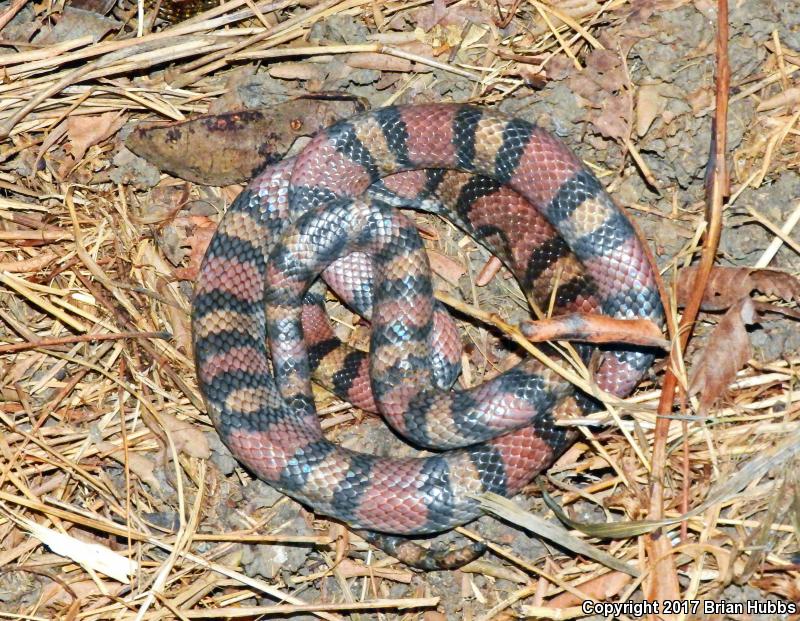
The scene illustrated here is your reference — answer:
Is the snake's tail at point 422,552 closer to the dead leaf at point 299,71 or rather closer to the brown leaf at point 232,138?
the brown leaf at point 232,138

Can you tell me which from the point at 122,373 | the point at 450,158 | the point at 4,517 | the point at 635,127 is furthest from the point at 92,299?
the point at 635,127

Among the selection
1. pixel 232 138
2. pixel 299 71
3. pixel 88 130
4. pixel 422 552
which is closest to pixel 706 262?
pixel 422 552

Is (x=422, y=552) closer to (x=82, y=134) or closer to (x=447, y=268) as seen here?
(x=447, y=268)

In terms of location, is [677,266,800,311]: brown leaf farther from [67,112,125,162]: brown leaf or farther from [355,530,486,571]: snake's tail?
[67,112,125,162]: brown leaf

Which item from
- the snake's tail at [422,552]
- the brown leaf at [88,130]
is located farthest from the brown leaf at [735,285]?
the brown leaf at [88,130]

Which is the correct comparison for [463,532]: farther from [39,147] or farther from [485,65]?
[39,147]

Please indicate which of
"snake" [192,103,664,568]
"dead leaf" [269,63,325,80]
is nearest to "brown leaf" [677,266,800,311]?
"snake" [192,103,664,568]
